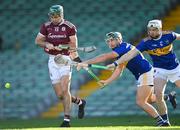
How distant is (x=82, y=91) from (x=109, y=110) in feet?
2.78

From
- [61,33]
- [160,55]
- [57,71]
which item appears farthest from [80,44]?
[160,55]

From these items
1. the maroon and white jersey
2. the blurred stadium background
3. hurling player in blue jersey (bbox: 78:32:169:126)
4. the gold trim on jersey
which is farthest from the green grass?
the blurred stadium background

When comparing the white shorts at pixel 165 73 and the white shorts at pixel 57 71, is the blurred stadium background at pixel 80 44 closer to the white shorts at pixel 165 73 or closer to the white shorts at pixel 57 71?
the white shorts at pixel 165 73

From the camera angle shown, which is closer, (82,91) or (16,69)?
(82,91)

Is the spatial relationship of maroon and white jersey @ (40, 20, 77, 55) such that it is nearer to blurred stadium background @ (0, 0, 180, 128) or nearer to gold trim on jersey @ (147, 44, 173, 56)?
gold trim on jersey @ (147, 44, 173, 56)

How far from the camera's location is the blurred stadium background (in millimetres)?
20109

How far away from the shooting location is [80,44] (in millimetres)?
22047

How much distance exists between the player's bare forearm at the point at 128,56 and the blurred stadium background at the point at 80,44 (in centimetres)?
567

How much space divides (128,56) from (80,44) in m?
8.41

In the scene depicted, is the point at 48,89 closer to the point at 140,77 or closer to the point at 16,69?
the point at 16,69

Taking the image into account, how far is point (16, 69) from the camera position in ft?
72.2

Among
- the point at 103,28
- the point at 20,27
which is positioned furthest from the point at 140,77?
the point at 20,27

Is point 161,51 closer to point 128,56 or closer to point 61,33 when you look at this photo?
point 128,56

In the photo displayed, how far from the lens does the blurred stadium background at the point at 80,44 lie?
2011 cm
